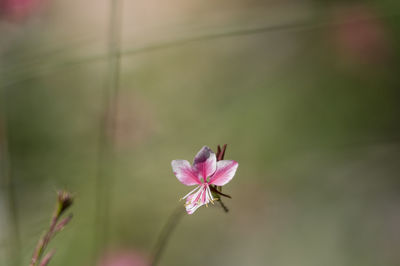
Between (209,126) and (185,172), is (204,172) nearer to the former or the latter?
(185,172)

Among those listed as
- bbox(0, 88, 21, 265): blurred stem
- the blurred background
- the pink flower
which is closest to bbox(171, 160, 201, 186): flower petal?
the pink flower

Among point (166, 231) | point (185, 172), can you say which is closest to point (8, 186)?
point (166, 231)

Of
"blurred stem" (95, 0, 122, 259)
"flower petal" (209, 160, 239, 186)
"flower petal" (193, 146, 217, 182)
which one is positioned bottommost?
"flower petal" (209, 160, 239, 186)

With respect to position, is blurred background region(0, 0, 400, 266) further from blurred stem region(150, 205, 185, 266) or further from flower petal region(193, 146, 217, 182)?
flower petal region(193, 146, 217, 182)

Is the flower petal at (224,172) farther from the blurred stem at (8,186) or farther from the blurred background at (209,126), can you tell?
the blurred background at (209,126)

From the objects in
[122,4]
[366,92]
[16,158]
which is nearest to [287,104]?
[366,92]

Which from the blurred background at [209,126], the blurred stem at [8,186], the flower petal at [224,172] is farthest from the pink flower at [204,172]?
the blurred background at [209,126]

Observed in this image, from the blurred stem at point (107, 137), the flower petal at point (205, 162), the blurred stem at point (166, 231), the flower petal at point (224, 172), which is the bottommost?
the flower petal at point (224, 172)
